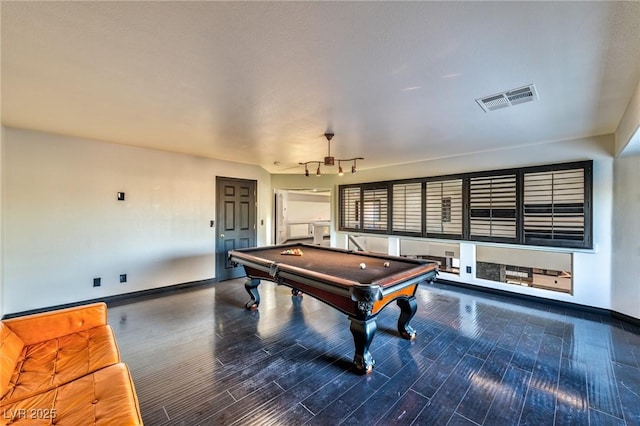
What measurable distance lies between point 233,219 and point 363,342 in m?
4.10

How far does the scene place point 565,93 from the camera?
7.77ft

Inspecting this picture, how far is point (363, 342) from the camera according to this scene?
2.40 meters

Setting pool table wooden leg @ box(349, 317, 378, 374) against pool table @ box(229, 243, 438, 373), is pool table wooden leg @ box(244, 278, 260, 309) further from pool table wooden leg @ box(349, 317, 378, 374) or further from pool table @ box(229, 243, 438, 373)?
pool table wooden leg @ box(349, 317, 378, 374)

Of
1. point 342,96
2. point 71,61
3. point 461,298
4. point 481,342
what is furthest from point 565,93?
point 71,61

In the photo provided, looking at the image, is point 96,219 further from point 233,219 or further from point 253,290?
point 253,290

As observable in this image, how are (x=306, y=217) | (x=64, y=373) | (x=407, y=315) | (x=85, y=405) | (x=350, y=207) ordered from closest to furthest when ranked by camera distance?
(x=85, y=405)
(x=64, y=373)
(x=407, y=315)
(x=350, y=207)
(x=306, y=217)

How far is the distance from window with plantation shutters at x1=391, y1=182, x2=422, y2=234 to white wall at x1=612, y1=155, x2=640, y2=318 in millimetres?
2708

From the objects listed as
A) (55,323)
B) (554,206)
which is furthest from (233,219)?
(554,206)

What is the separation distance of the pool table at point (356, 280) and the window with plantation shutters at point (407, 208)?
2.13m

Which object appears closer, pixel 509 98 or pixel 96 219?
pixel 509 98

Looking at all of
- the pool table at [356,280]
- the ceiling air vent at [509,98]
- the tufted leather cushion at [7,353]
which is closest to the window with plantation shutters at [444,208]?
the pool table at [356,280]

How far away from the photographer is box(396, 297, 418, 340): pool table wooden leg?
3.00 meters

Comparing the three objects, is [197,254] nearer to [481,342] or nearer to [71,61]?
[71,61]

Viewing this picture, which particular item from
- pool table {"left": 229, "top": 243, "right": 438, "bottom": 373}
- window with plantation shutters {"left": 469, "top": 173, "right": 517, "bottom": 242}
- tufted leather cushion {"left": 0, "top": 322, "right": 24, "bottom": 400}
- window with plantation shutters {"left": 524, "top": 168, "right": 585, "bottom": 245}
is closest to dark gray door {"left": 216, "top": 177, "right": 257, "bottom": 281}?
pool table {"left": 229, "top": 243, "right": 438, "bottom": 373}
